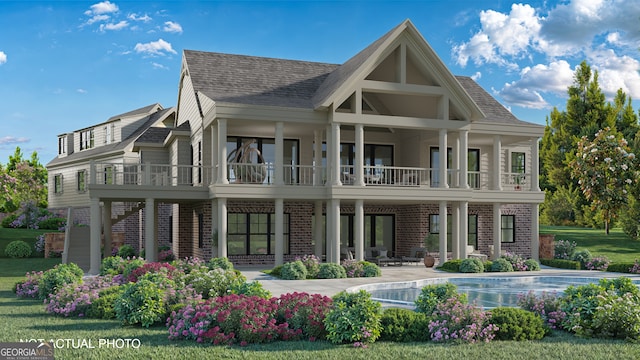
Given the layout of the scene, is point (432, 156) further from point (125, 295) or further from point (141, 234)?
point (125, 295)

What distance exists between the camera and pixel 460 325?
10719 millimetres

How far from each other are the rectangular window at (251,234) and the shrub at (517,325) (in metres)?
17.3

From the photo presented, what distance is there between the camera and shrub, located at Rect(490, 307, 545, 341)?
10891mm

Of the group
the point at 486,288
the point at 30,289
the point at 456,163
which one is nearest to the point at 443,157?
the point at 456,163

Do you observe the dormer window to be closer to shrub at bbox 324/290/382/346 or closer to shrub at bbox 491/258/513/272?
shrub at bbox 491/258/513/272

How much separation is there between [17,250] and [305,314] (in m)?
26.3

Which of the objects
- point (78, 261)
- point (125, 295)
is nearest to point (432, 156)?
point (78, 261)

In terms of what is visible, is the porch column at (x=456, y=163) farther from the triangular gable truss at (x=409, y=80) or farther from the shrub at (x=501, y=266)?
the shrub at (x=501, y=266)

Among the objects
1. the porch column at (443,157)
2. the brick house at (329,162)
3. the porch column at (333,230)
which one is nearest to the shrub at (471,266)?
the brick house at (329,162)

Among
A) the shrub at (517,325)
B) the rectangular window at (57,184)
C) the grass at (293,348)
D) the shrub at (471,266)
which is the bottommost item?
the shrub at (471,266)

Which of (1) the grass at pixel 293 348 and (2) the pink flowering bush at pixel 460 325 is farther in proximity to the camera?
(2) the pink flowering bush at pixel 460 325

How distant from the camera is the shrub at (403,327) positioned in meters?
10.7

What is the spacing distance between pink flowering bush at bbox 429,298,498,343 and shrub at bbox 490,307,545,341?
0.15 metres

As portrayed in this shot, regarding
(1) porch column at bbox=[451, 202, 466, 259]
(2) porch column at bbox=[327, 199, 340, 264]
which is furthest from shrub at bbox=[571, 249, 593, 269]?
(2) porch column at bbox=[327, 199, 340, 264]
